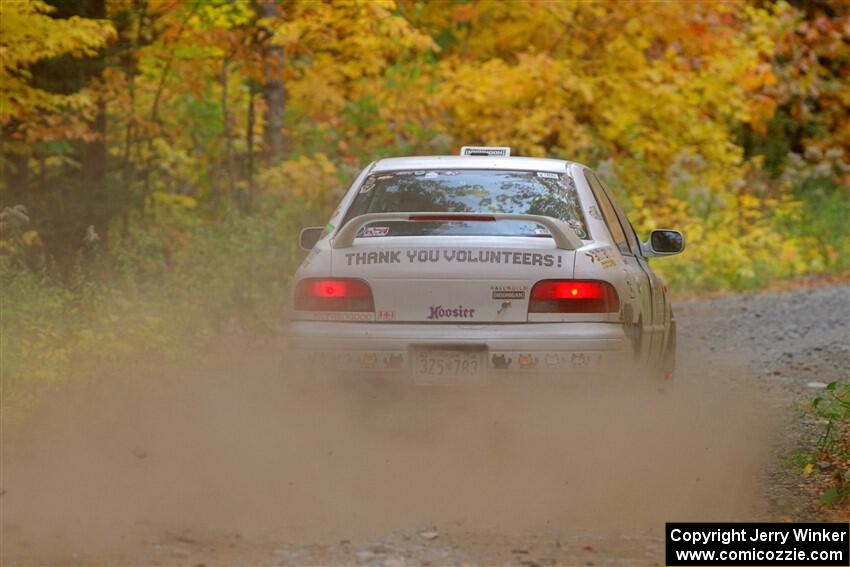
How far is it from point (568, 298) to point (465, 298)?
0.51 metres

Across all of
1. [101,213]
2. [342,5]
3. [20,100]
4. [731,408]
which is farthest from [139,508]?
[342,5]

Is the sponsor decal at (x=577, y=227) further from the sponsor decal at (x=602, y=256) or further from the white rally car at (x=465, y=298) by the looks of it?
the sponsor decal at (x=602, y=256)

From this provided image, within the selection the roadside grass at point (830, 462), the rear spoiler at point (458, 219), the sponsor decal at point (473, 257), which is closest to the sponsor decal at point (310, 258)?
the rear spoiler at point (458, 219)

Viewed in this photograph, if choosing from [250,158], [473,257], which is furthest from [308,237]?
[250,158]

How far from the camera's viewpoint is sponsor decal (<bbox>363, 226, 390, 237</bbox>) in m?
7.62

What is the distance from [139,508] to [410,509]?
3.87 ft

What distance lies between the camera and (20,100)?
11.7 meters

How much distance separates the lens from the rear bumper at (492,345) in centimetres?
706

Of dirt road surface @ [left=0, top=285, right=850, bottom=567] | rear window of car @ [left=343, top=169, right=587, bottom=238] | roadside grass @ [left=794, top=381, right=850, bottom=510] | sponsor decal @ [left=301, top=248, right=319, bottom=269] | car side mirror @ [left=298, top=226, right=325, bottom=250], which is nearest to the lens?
dirt road surface @ [left=0, top=285, right=850, bottom=567]

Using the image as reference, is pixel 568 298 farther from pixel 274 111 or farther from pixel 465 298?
pixel 274 111

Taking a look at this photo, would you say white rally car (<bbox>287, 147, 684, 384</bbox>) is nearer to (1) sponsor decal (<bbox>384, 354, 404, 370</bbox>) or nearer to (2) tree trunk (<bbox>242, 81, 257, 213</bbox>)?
(1) sponsor decal (<bbox>384, 354, 404, 370</bbox>)

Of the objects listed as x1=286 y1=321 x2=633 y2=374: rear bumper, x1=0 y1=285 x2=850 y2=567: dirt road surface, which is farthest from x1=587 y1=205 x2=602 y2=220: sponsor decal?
x1=0 y1=285 x2=850 y2=567: dirt road surface

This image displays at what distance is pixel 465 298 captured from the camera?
7.16 m

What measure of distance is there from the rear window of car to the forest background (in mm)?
2314
